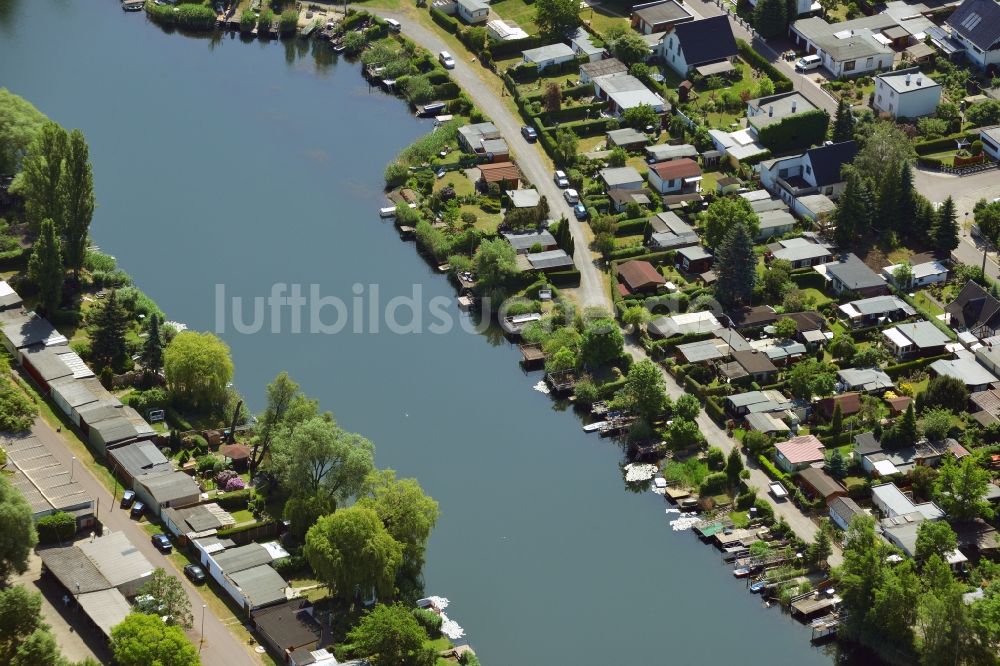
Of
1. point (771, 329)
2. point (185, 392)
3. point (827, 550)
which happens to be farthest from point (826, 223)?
point (185, 392)

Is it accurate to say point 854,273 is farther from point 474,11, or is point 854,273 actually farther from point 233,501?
point 474,11

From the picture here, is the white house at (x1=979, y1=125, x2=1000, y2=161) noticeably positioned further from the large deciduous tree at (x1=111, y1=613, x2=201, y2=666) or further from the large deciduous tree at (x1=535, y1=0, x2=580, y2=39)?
the large deciduous tree at (x1=111, y1=613, x2=201, y2=666)

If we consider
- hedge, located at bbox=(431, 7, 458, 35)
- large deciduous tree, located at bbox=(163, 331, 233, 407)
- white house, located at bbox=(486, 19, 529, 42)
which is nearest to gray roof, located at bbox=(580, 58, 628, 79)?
white house, located at bbox=(486, 19, 529, 42)

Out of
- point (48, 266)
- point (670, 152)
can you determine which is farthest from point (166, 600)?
point (670, 152)

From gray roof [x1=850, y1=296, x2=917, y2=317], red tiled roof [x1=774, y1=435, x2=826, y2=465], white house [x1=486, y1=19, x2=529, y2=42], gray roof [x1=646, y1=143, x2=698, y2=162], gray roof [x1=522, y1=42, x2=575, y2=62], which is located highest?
white house [x1=486, y1=19, x2=529, y2=42]

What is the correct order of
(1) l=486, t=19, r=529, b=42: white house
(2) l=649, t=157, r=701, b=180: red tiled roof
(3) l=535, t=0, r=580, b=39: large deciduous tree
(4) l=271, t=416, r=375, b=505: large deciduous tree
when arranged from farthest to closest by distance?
(1) l=486, t=19, r=529, b=42: white house → (3) l=535, t=0, r=580, b=39: large deciduous tree → (2) l=649, t=157, r=701, b=180: red tiled roof → (4) l=271, t=416, r=375, b=505: large deciduous tree

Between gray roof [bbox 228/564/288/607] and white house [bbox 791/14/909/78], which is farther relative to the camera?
white house [bbox 791/14/909/78]

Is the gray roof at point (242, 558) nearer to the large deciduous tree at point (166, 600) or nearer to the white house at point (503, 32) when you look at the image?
the large deciduous tree at point (166, 600)
